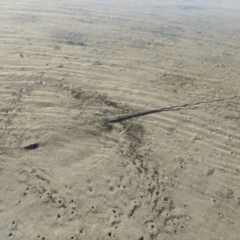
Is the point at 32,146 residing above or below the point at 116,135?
below

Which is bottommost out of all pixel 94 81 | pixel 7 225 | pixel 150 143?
pixel 7 225

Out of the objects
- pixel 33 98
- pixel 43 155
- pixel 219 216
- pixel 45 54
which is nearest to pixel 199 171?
pixel 219 216

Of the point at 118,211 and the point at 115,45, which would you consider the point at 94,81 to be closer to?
the point at 115,45

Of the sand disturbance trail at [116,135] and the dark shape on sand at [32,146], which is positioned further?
the dark shape on sand at [32,146]

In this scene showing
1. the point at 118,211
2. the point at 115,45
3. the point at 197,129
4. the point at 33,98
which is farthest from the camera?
the point at 115,45

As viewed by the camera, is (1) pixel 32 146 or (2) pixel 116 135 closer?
(1) pixel 32 146

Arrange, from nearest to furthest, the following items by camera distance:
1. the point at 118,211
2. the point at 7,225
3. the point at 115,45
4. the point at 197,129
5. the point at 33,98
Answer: the point at 7,225 < the point at 118,211 < the point at 197,129 < the point at 33,98 < the point at 115,45

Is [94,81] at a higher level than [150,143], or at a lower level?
higher

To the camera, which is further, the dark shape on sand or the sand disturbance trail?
the dark shape on sand
